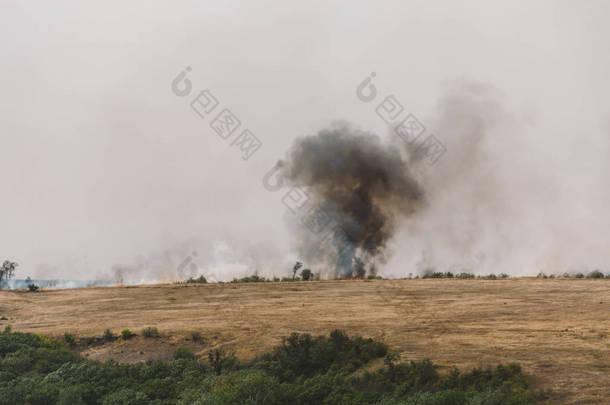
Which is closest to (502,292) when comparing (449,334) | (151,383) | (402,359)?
(449,334)

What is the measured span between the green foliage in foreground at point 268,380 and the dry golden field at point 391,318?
1684 mm

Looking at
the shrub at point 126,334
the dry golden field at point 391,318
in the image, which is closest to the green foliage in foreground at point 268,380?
the dry golden field at point 391,318

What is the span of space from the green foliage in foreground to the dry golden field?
5.52 ft

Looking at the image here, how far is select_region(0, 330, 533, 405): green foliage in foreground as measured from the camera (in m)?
13.7

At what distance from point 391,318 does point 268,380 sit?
12590mm

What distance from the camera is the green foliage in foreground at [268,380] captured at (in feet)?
44.8

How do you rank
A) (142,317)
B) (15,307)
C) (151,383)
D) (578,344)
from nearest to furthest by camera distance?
(151,383) → (578,344) → (142,317) → (15,307)

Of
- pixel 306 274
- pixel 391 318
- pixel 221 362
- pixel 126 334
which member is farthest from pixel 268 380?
pixel 306 274

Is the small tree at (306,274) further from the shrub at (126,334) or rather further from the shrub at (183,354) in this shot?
the shrub at (183,354)

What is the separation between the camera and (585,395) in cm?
1275

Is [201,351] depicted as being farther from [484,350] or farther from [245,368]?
[484,350]

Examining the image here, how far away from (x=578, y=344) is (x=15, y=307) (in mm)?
40290

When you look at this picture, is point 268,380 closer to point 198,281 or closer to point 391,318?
point 391,318

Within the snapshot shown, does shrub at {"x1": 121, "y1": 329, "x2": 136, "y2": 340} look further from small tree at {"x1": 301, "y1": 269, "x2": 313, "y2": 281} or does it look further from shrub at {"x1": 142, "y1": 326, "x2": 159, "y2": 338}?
small tree at {"x1": 301, "y1": 269, "x2": 313, "y2": 281}
